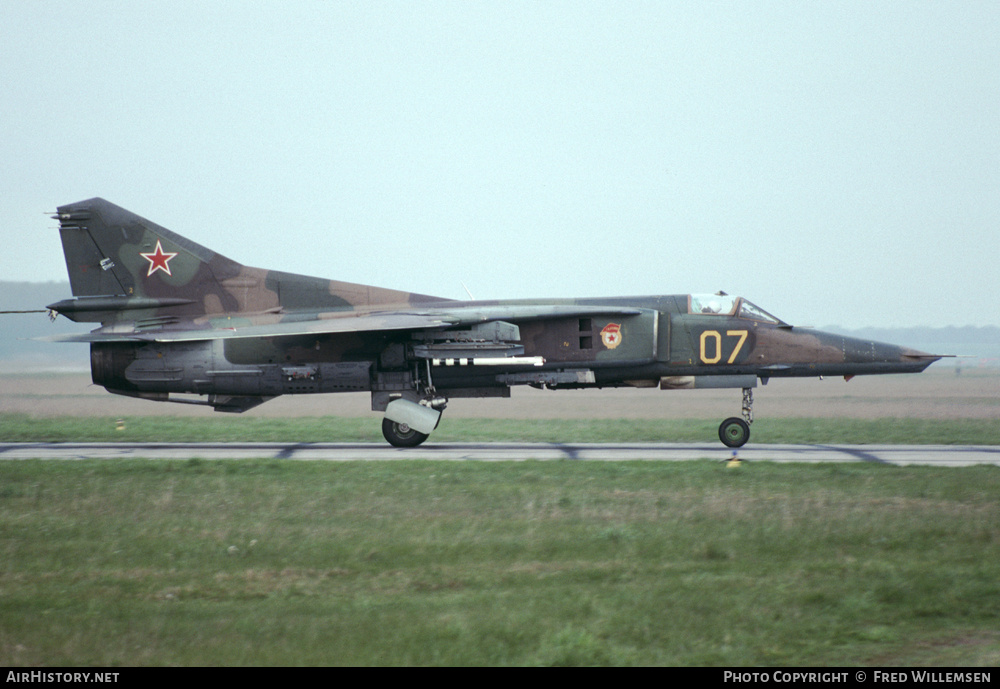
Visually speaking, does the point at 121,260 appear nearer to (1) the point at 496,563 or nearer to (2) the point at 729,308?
(2) the point at 729,308

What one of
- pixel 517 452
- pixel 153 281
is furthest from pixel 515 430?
pixel 153 281

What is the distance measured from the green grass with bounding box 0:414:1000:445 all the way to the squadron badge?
3.43 m

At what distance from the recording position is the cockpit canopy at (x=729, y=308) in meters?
19.0

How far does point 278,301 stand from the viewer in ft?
64.8

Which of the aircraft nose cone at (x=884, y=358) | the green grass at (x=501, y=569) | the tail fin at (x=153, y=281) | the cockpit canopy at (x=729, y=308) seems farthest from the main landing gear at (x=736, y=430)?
the tail fin at (x=153, y=281)

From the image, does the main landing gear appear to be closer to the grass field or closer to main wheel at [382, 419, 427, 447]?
the grass field

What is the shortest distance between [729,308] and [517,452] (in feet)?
18.2

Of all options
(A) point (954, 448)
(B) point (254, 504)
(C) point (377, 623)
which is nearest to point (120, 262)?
(B) point (254, 504)

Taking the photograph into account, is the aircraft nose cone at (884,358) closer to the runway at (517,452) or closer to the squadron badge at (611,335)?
the runway at (517,452)

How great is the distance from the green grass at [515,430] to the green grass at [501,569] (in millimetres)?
8490

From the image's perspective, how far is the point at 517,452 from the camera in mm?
18078

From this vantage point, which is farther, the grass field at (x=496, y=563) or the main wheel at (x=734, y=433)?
the main wheel at (x=734, y=433)

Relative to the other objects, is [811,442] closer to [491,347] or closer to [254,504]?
[491,347]
